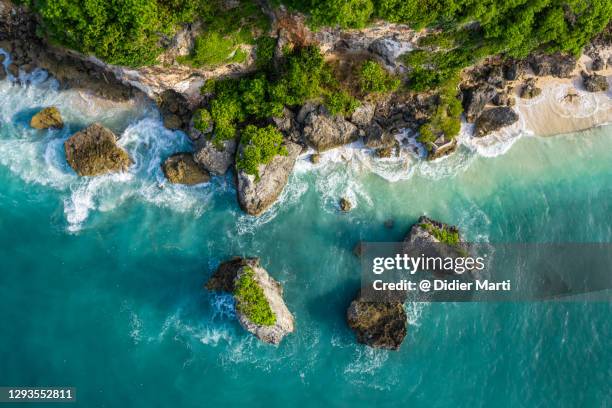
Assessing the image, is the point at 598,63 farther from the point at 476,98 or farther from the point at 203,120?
the point at 203,120

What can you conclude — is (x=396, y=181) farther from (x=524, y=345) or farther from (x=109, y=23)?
(x=109, y=23)

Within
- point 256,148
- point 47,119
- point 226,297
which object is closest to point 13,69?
point 47,119

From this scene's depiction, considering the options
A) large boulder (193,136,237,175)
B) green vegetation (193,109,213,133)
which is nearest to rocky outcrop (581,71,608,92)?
large boulder (193,136,237,175)

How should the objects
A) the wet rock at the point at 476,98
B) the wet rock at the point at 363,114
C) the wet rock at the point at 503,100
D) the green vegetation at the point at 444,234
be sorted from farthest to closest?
the wet rock at the point at 503,100
the wet rock at the point at 476,98
the green vegetation at the point at 444,234
the wet rock at the point at 363,114

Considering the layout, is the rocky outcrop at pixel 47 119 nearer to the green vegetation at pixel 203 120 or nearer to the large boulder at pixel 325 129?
the green vegetation at pixel 203 120

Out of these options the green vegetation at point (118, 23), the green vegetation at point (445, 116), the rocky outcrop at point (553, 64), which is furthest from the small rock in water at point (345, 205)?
the rocky outcrop at point (553, 64)

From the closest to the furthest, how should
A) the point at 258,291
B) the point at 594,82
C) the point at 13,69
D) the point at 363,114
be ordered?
the point at 258,291 → the point at 363,114 → the point at 13,69 → the point at 594,82

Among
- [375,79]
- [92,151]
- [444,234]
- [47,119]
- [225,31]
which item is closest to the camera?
[225,31]
